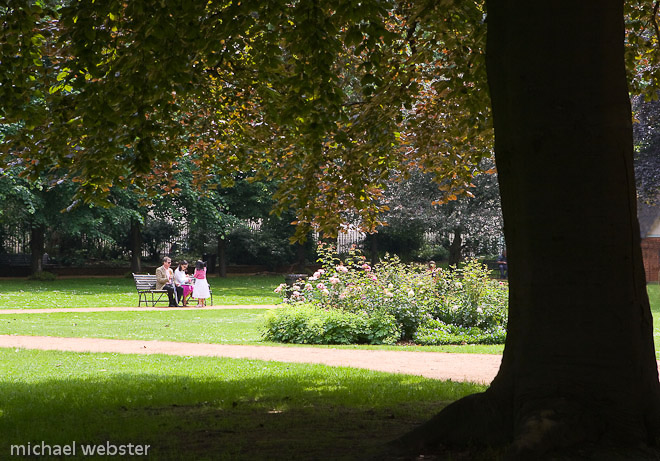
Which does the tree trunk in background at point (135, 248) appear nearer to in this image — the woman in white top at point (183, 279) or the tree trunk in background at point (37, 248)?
the tree trunk in background at point (37, 248)

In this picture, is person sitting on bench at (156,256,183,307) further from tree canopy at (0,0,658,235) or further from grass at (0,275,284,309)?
tree canopy at (0,0,658,235)

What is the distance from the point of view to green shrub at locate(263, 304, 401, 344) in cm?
1356

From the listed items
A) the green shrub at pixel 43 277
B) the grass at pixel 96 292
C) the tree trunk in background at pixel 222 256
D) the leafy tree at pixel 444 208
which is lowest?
the grass at pixel 96 292

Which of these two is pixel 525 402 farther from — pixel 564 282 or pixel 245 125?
pixel 245 125

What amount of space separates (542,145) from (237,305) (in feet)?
63.7

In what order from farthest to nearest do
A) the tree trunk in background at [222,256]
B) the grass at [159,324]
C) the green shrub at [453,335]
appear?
the tree trunk in background at [222,256], the grass at [159,324], the green shrub at [453,335]

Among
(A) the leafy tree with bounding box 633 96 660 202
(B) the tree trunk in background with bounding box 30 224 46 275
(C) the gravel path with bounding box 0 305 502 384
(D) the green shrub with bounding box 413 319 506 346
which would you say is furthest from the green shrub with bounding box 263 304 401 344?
(B) the tree trunk in background with bounding box 30 224 46 275

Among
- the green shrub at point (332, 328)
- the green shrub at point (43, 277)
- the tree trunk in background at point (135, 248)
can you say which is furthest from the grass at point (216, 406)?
the tree trunk in background at point (135, 248)

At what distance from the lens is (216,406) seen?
23.1ft

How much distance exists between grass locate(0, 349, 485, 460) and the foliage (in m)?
4.10

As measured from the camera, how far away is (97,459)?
5.03 meters

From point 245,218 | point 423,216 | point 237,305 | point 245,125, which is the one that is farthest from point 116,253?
point 245,125

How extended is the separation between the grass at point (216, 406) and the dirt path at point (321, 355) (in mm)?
768

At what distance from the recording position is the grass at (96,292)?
2347 cm
